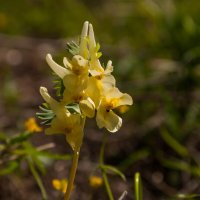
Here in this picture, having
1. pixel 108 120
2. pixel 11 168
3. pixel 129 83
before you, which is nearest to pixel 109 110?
pixel 108 120

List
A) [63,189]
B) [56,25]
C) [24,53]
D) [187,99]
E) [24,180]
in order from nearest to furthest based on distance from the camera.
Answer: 1. [63,189]
2. [24,180]
3. [187,99]
4. [24,53]
5. [56,25]

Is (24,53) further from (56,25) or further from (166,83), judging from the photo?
(166,83)

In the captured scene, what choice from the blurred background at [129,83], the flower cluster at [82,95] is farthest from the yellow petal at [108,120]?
the blurred background at [129,83]

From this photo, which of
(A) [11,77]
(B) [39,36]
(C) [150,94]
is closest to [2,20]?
(B) [39,36]

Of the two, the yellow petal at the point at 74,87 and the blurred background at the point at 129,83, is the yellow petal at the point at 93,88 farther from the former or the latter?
the blurred background at the point at 129,83

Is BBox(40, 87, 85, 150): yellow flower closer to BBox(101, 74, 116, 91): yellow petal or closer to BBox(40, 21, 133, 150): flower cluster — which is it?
BBox(40, 21, 133, 150): flower cluster

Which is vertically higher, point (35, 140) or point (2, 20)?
point (2, 20)

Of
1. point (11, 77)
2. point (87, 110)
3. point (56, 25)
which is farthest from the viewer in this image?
point (56, 25)
